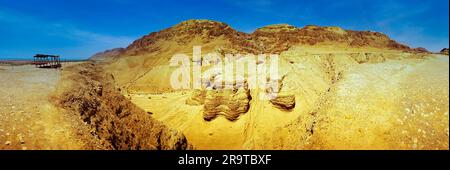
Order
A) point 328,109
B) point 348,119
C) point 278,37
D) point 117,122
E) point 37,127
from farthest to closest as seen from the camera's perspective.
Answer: point 278,37, point 328,109, point 348,119, point 117,122, point 37,127

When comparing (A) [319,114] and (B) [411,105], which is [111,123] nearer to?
(A) [319,114]

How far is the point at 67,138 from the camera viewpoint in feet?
21.1

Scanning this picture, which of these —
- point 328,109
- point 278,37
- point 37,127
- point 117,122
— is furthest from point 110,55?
point 37,127

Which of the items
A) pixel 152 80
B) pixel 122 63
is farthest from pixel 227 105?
pixel 122 63

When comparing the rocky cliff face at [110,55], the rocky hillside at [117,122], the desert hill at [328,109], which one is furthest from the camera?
the rocky cliff face at [110,55]

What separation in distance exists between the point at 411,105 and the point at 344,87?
328cm

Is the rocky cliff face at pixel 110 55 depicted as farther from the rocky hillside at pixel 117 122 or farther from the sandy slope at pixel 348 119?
the rocky hillside at pixel 117 122

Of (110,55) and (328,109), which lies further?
(110,55)

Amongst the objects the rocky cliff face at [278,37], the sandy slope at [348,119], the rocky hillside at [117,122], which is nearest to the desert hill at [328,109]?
the sandy slope at [348,119]

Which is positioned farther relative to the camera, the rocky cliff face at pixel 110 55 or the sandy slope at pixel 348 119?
the rocky cliff face at pixel 110 55

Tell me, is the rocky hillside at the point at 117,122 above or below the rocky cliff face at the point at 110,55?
below

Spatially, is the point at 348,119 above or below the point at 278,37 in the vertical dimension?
below

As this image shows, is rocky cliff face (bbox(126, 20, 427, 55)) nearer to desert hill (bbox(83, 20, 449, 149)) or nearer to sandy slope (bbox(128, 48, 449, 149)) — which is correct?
desert hill (bbox(83, 20, 449, 149))

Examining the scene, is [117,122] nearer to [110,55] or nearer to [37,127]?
[37,127]
